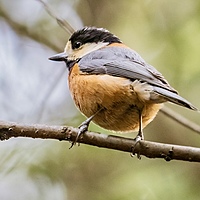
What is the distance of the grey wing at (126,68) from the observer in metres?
2.05

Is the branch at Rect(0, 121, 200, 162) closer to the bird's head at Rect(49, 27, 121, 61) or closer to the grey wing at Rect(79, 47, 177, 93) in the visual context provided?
the grey wing at Rect(79, 47, 177, 93)

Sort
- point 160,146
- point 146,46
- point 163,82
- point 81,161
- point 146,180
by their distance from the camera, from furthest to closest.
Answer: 1. point 146,46
2. point 81,161
3. point 146,180
4. point 163,82
5. point 160,146

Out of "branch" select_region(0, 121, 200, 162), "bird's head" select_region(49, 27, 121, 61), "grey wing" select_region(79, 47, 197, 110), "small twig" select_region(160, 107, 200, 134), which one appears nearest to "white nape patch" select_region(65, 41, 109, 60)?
"bird's head" select_region(49, 27, 121, 61)

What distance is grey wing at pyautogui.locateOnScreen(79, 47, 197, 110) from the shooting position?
205 cm

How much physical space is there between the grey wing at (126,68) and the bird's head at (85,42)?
117mm

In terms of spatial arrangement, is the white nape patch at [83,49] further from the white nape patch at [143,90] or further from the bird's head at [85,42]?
the white nape patch at [143,90]

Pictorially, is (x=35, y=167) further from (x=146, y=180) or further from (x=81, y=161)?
(x=146, y=180)

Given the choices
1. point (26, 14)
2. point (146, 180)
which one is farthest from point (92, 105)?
point (26, 14)

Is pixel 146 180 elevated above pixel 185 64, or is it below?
below

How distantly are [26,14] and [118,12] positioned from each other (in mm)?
613

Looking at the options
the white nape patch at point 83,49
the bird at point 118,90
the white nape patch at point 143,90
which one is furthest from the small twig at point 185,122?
the white nape patch at point 83,49

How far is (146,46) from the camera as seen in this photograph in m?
3.32

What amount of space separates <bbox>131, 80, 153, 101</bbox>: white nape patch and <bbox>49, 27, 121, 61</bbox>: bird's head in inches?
23.0

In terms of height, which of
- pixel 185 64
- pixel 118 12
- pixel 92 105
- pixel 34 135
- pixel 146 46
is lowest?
pixel 34 135
